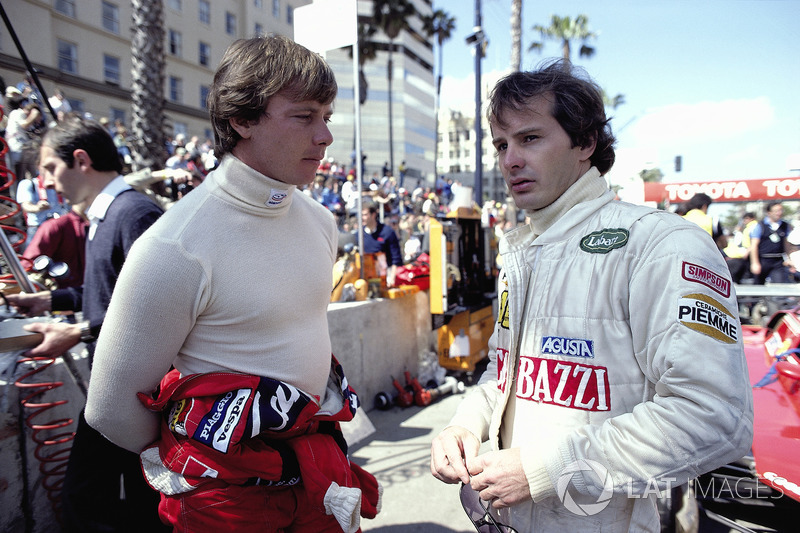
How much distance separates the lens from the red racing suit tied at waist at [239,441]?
1416 millimetres

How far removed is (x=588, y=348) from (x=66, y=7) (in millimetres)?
31025

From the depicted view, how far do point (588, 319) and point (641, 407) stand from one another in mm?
246

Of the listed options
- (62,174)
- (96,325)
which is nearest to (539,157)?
(96,325)

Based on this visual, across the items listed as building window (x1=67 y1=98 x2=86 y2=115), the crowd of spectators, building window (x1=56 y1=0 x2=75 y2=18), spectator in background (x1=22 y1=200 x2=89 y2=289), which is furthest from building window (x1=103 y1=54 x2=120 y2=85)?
spectator in background (x1=22 y1=200 x2=89 y2=289)

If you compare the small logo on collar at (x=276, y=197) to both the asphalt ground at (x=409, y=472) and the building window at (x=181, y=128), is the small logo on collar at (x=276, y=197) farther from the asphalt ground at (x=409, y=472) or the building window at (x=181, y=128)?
the building window at (x=181, y=128)

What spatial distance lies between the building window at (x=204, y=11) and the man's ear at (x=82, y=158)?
35.0 metres

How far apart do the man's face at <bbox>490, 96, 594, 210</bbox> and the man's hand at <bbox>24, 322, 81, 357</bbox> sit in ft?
6.25

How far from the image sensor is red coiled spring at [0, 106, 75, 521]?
2422 mm

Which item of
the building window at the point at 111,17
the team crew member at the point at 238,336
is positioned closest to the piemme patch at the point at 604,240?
the team crew member at the point at 238,336

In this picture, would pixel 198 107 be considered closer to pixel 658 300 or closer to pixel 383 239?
pixel 383 239

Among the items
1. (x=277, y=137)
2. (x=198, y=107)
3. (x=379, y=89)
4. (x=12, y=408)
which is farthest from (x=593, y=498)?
(x=379, y=89)

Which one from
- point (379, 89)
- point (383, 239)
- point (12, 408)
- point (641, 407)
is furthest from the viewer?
point (379, 89)

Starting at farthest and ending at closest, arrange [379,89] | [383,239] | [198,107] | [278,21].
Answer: [379,89] < [278,21] < [198,107] < [383,239]

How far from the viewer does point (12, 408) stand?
2.44m
